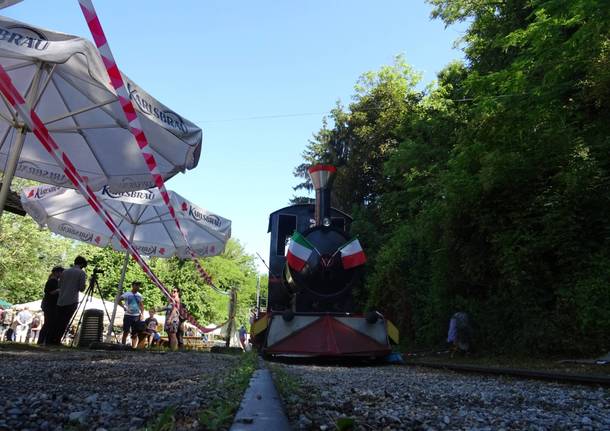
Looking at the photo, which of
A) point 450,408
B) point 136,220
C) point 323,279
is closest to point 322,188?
point 323,279

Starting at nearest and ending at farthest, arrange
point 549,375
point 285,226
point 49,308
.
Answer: point 549,375, point 49,308, point 285,226

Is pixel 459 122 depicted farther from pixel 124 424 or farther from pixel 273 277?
pixel 124 424

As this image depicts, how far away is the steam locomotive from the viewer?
7.26m

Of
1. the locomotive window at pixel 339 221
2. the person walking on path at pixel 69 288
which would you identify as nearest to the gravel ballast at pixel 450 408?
the person walking on path at pixel 69 288

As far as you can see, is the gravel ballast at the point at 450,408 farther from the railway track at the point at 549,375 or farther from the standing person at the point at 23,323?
the standing person at the point at 23,323

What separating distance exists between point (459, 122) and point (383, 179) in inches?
231

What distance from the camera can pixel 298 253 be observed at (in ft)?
25.0

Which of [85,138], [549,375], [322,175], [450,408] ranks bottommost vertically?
[450,408]

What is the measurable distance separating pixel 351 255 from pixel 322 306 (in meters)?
0.99

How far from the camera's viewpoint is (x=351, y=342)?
23.9 ft

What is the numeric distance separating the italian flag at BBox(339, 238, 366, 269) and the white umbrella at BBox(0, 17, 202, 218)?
9.76 ft

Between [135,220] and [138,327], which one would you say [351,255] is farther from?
[138,327]

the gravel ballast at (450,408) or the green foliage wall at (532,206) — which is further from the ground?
the green foliage wall at (532,206)

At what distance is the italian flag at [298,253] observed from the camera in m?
7.59
